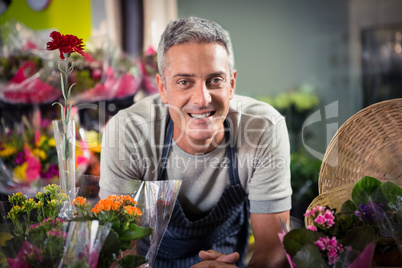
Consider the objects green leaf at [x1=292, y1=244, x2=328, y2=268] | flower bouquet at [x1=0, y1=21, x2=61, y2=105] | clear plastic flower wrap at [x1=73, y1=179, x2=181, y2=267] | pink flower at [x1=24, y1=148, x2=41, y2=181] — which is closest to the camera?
green leaf at [x1=292, y1=244, x2=328, y2=268]

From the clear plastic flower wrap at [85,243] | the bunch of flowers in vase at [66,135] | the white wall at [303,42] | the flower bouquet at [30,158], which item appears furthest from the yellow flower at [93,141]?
the white wall at [303,42]

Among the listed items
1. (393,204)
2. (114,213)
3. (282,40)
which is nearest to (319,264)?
(393,204)

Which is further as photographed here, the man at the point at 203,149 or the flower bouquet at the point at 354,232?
the man at the point at 203,149

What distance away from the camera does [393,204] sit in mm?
1029

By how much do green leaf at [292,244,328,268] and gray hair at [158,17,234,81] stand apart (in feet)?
2.83

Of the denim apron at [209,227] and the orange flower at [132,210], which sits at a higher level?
the orange flower at [132,210]

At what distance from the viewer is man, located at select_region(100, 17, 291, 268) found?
5.04ft

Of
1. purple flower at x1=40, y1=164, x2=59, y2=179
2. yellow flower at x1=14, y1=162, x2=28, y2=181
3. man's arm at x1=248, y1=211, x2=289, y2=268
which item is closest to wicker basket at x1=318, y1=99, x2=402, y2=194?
man's arm at x1=248, y1=211, x2=289, y2=268

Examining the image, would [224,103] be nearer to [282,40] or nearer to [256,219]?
[256,219]

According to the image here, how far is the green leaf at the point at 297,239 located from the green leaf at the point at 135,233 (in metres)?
0.30

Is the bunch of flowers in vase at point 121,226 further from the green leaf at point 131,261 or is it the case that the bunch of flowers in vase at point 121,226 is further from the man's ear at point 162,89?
the man's ear at point 162,89

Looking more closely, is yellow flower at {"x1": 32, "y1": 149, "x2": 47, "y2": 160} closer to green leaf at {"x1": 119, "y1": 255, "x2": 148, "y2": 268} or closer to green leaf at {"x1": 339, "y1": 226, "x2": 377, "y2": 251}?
green leaf at {"x1": 119, "y1": 255, "x2": 148, "y2": 268}

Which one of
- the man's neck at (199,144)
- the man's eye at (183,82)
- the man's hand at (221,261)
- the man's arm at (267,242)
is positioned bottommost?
the man's arm at (267,242)

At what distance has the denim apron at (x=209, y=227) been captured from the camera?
1690mm
